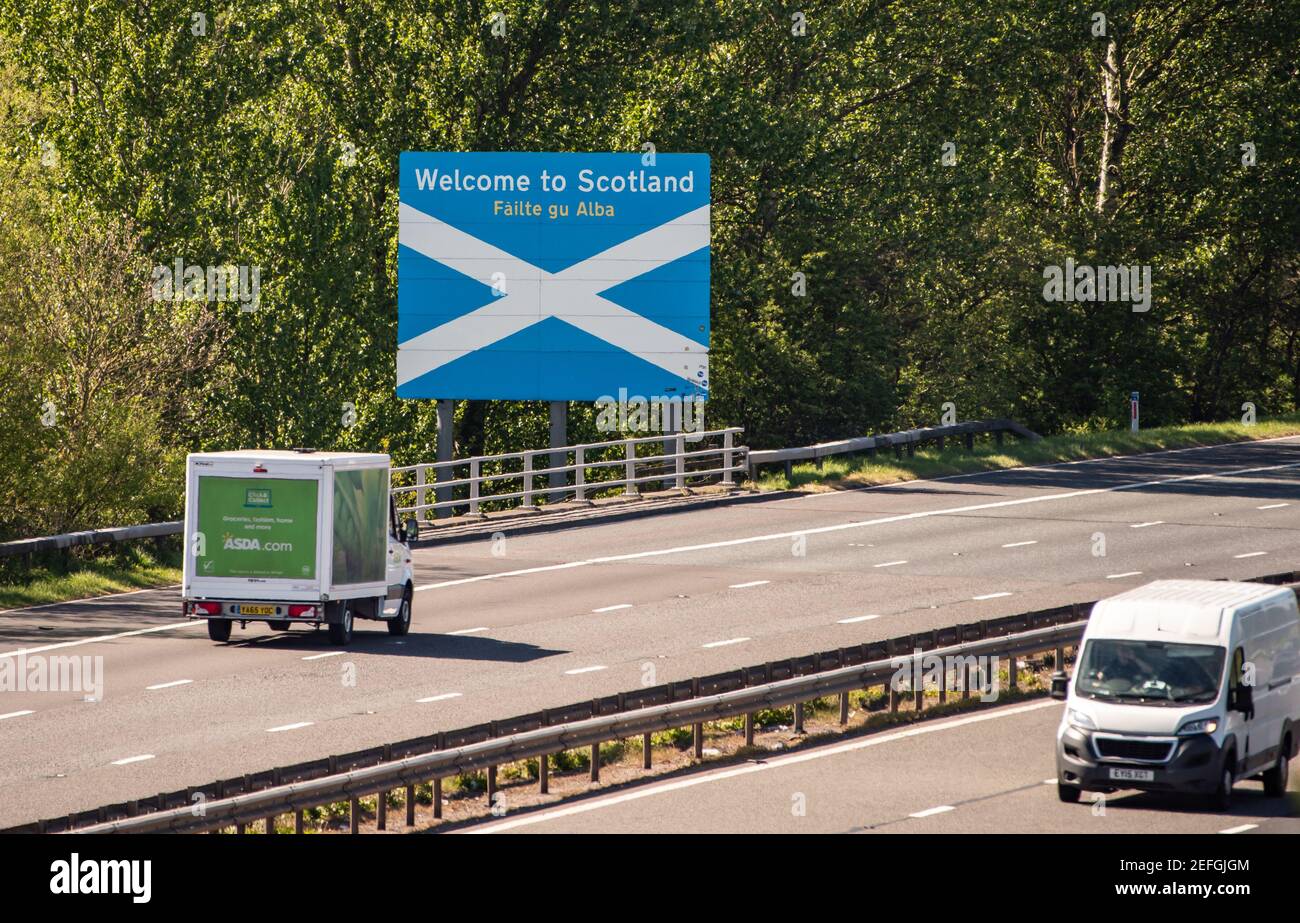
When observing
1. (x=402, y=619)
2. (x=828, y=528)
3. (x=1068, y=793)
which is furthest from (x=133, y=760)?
(x=828, y=528)

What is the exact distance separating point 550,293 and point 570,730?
22002 mm

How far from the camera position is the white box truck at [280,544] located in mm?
25547

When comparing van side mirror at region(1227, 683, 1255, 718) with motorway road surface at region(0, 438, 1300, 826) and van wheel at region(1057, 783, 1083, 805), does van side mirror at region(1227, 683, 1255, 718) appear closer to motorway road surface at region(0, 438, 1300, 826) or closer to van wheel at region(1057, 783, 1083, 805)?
van wheel at region(1057, 783, 1083, 805)

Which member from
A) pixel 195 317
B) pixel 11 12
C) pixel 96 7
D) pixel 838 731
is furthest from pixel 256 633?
pixel 11 12

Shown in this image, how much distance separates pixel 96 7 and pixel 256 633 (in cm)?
3322

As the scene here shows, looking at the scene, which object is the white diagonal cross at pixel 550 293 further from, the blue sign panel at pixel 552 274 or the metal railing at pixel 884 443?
the metal railing at pixel 884 443

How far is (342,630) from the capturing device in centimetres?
2592

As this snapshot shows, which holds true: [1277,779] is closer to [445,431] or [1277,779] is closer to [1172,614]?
[1172,614]

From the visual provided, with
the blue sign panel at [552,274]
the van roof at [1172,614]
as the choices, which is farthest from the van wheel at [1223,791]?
the blue sign panel at [552,274]

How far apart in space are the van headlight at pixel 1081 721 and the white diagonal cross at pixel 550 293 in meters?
22.6

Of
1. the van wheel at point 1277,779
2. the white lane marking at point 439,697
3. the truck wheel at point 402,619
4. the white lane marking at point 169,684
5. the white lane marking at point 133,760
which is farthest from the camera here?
the truck wheel at point 402,619

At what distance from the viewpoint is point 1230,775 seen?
17641 millimetres

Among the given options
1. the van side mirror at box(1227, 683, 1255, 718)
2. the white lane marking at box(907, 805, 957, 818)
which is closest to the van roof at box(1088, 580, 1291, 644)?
the van side mirror at box(1227, 683, 1255, 718)
